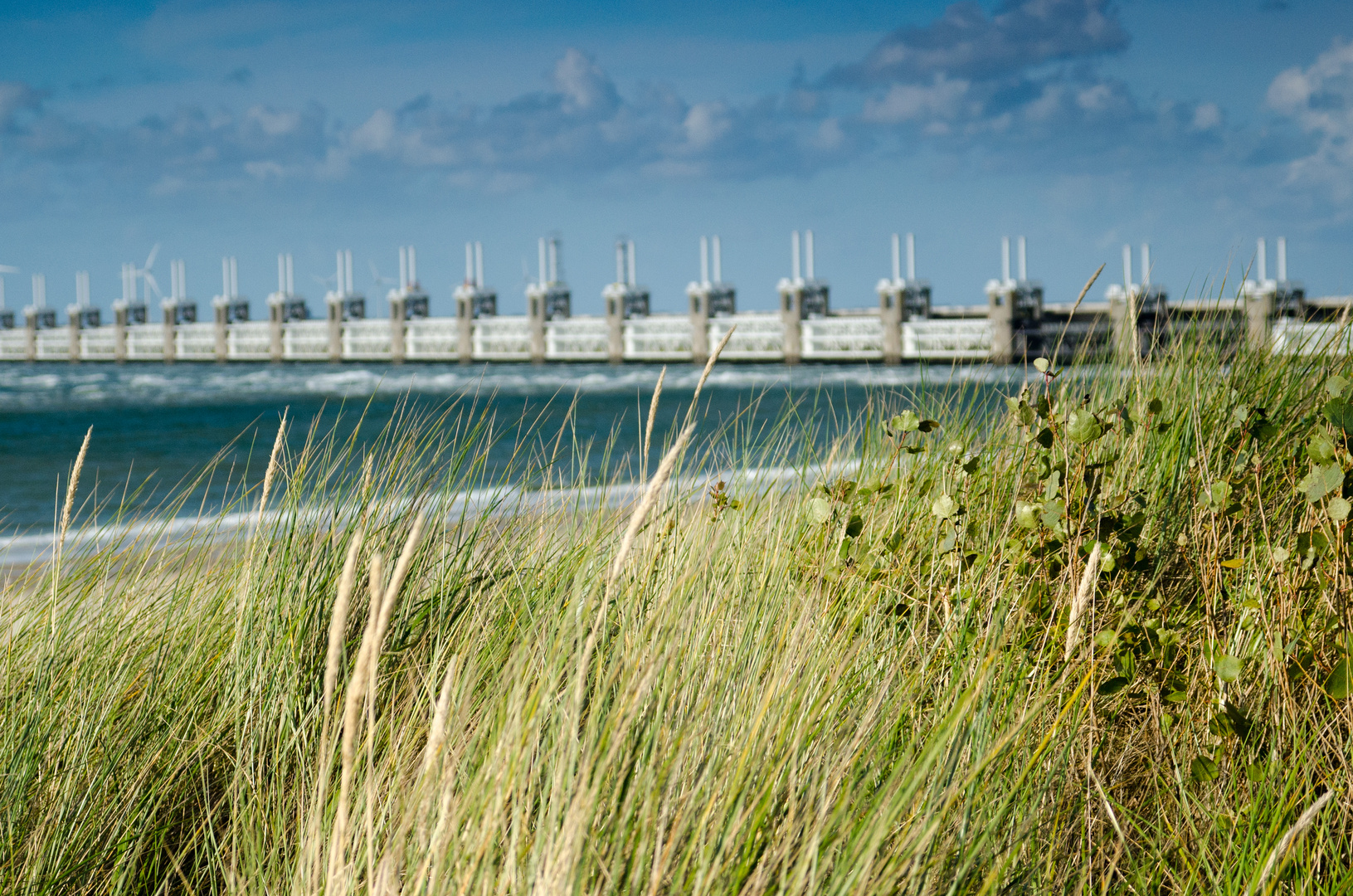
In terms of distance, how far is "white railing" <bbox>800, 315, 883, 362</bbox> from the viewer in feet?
196

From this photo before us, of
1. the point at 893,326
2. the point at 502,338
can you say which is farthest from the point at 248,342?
the point at 893,326

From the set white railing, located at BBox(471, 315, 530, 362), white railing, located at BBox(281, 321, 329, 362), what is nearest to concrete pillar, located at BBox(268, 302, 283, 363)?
white railing, located at BBox(281, 321, 329, 362)

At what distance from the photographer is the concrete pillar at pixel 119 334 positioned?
8862 cm

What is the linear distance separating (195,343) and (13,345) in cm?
2552

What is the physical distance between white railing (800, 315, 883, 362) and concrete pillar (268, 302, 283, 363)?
41576mm

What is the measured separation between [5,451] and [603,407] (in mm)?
16927

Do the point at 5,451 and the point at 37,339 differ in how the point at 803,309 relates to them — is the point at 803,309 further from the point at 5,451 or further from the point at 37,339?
the point at 37,339

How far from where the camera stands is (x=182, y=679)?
7.36ft

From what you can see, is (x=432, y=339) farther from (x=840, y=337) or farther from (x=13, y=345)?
(x=13, y=345)

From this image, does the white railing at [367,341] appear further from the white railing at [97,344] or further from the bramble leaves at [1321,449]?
the bramble leaves at [1321,449]

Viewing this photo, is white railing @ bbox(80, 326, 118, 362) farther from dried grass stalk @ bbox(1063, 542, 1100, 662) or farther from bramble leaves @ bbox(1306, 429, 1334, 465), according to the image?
dried grass stalk @ bbox(1063, 542, 1100, 662)

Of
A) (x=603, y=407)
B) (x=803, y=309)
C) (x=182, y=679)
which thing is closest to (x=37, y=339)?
(x=803, y=309)

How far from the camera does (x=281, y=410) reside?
32406 millimetres

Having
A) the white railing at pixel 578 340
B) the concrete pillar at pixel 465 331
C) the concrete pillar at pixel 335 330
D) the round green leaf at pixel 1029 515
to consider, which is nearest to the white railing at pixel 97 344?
the concrete pillar at pixel 335 330
